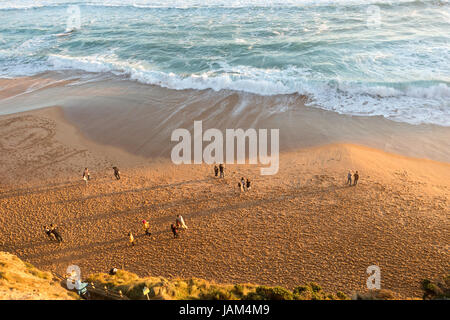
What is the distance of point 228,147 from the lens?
18812 millimetres

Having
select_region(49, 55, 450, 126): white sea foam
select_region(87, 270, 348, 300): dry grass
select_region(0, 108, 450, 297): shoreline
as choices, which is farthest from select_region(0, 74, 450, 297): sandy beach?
select_region(49, 55, 450, 126): white sea foam

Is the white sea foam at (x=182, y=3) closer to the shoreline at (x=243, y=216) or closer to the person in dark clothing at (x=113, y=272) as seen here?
the shoreline at (x=243, y=216)

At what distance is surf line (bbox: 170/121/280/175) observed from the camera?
58.3 feet

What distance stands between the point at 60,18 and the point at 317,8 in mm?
47531

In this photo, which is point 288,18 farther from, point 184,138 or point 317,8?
point 184,138

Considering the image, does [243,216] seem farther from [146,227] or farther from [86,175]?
[86,175]

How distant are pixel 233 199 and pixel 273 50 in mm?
23529

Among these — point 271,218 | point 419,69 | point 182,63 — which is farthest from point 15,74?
point 419,69

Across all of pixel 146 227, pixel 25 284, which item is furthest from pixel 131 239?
pixel 25 284

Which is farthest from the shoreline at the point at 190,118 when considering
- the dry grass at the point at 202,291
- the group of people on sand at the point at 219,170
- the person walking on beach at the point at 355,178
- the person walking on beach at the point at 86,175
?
the dry grass at the point at 202,291

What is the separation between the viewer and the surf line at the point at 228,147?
17.8 metres

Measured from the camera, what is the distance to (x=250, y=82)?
25.6 metres

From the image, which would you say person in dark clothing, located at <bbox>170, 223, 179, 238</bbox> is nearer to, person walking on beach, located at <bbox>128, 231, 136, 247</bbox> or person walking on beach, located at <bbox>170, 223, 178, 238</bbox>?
person walking on beach, located at <bbox>170, 223, 178, 238</bbox>

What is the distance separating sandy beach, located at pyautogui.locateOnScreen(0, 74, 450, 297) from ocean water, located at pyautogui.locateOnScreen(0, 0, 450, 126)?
3.70 meters
